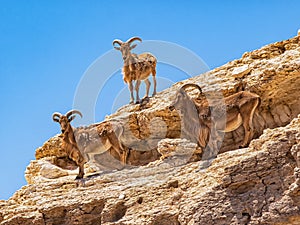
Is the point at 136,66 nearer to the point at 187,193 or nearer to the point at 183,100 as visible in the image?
the point at 183,100

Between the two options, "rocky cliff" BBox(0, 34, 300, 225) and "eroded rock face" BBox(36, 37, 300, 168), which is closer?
"rocky cliff" BBox(0, 34, 300, 225)

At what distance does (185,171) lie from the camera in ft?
51.0

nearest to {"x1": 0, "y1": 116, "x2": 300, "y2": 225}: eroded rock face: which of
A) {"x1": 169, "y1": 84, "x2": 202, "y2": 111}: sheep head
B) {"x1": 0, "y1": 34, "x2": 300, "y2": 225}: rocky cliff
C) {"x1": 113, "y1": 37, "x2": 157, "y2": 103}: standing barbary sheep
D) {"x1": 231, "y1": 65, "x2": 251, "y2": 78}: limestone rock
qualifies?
{"x1": 0, "y1": 34, "x2": 300, "y2": 225}: rocky cliff

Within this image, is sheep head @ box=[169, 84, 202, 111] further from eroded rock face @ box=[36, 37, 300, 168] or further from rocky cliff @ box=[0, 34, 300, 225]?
rocky cliff @ box=[0, 34, 300, 225]

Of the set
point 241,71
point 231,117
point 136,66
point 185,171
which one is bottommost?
point 185,171

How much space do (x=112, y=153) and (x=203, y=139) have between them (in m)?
3.82

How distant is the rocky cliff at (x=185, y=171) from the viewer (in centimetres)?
1309

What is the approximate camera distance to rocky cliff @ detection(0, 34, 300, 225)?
1309cm

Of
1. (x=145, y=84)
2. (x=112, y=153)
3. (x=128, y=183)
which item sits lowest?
(x=128, y=183)

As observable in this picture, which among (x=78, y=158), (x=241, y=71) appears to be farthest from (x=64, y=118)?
(x=241, y=71)

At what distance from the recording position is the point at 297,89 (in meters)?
18.5

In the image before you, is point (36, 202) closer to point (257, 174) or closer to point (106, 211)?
point (106, 211)

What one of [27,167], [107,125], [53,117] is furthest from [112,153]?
[27,167]

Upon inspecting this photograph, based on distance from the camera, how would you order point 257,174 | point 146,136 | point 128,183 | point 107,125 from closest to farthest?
1. point 257,174
2. point 128,183
3. point 107,125
4. point 146,136
